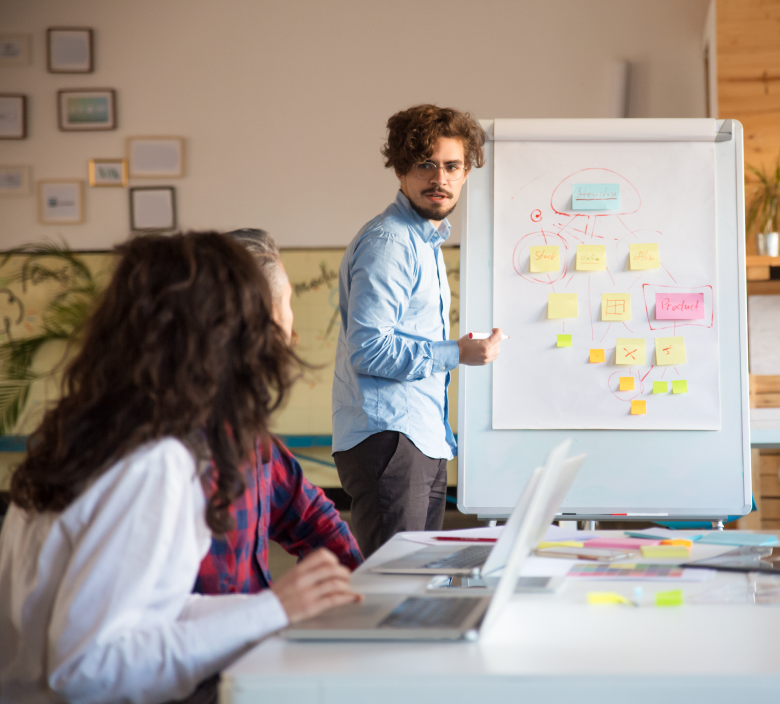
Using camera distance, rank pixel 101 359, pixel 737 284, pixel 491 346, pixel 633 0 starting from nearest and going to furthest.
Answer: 1. pixel 101 359
2. pixel 491 346
3. pixel 737 284
4. pixel 633 0

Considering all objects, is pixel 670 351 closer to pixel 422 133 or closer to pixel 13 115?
pixel 422 133

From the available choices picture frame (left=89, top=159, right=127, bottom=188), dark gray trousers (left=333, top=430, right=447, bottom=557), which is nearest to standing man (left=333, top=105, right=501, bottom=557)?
dark gray trousers (left=333, top=430, right=447, bottom=557)

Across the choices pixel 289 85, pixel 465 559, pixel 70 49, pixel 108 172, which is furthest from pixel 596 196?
pixel 70 49

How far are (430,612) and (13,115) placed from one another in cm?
402

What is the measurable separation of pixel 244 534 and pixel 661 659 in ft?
1.70

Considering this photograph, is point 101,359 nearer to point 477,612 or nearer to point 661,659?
point 477,612

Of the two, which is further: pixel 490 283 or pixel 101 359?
→ pixel 490 283

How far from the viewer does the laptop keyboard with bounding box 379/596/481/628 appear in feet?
2.55

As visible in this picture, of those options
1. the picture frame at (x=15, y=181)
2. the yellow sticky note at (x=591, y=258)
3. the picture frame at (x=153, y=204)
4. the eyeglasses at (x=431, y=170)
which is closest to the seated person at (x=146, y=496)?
the eyeglasses at (x=431, y=170)

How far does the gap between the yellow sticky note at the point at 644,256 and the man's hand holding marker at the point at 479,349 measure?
0.50 m

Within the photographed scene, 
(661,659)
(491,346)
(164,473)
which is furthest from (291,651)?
(491,346)

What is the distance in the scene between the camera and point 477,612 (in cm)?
82

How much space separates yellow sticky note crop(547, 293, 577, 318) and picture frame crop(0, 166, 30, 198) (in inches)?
120

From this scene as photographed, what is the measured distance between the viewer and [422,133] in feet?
6.26
